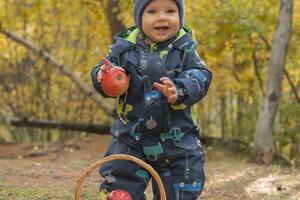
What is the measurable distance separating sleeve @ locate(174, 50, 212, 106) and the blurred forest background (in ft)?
16.0

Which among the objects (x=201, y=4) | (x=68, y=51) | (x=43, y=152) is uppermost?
(x=201, y=4)

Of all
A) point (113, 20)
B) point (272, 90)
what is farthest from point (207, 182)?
point (113, 20)

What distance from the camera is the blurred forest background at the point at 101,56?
862cm

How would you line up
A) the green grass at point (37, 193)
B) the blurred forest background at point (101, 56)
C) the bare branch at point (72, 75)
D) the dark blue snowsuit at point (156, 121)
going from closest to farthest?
the dark blue snowsuit at point (156, 121), the green grass at point (37, 193), the blurred forest background at point (101, 56), the bare branch at point (72, 75)

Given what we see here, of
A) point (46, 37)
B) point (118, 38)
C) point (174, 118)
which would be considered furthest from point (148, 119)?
point (46, 37)

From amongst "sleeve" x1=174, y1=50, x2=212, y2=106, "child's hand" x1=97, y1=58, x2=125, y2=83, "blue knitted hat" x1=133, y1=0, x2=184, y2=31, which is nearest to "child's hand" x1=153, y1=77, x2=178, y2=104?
"sleeve" x1=174, y1=50, x2=212, y2=106

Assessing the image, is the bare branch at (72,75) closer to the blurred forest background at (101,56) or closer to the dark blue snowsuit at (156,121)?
the blurred forest background at (101,56)

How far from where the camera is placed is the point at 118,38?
10.6ft

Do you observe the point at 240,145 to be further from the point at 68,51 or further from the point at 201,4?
the point at 68,51

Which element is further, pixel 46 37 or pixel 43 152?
pixel 46 37

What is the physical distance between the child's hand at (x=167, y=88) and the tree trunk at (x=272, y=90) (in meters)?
4.82

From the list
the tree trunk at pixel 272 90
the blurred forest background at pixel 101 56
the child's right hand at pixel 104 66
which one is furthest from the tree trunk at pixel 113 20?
the child's right hand at pixel 104 66

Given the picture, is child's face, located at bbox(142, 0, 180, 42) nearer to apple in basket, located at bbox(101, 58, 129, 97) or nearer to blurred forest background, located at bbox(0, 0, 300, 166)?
apple in basket, located at bbox(101, 58, 129, 97)

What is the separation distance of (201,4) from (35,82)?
5.65m
